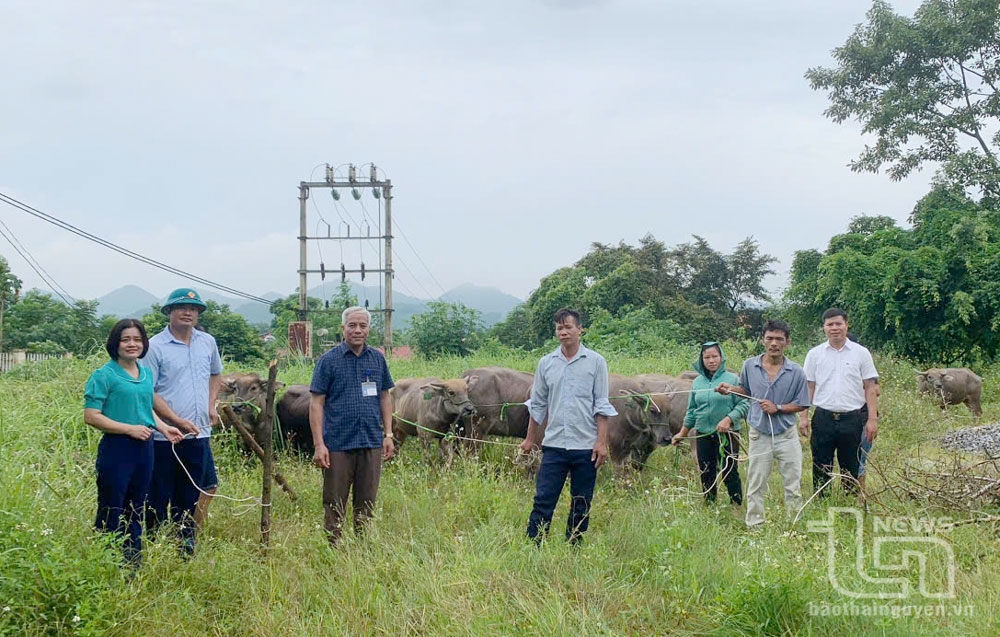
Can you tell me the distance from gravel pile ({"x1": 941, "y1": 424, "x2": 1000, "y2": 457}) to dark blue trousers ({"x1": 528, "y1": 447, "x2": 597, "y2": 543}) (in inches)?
282

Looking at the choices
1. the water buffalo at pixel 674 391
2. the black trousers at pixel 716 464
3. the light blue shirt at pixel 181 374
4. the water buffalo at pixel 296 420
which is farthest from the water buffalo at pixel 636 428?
the light blue shirt at pixel 181 374

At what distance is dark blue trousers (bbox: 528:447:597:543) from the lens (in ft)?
18.3

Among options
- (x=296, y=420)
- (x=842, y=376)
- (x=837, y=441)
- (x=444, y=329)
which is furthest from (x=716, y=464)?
(x=444, y=329)

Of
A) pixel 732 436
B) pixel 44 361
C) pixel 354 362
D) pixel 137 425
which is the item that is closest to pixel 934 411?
pixel 732 436

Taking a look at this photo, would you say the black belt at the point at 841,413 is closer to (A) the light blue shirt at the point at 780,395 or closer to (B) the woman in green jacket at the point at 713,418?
(A) the light blue shirt at the point at 780,395

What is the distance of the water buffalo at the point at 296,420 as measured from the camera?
9.26m

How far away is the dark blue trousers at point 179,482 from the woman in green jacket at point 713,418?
374 centimetres

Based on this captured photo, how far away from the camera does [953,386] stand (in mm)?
13859

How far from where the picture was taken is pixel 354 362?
5750mm

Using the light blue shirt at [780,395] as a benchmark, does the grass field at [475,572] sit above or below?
below

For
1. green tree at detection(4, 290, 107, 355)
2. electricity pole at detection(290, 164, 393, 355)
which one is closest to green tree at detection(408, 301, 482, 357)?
electricity pole at detection(290, 164, 393, 355)

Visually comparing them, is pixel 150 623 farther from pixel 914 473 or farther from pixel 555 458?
pixel 914 473

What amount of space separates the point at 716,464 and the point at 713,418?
488mm

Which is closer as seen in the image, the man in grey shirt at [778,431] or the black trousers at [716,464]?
the man in grey shirt at [778,431]
